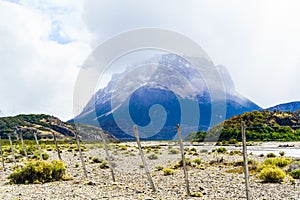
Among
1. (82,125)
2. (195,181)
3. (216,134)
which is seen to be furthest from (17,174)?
(216,134)

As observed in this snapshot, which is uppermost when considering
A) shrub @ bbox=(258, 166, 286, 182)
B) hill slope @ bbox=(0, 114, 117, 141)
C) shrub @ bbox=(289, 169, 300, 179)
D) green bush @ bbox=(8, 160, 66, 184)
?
hill slope @ bbox=(0, 114, 117, 141)

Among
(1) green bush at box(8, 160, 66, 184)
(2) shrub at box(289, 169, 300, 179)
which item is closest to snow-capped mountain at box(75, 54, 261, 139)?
(1) green bush at box(8, 160, 66, 184)

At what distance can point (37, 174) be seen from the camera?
1425 centimetres

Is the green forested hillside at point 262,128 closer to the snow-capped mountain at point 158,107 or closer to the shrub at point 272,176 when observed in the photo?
the snow-capped mountain at point 158,107

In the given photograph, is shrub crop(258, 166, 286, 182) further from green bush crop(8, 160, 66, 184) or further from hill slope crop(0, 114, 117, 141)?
hill slope crop(0, 114, 117, 141)

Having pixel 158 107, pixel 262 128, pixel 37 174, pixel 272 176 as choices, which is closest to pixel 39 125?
pixel 262 128

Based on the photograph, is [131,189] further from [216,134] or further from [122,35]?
[216,134]

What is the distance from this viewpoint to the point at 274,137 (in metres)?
45.2

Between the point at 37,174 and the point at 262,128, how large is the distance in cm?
3914

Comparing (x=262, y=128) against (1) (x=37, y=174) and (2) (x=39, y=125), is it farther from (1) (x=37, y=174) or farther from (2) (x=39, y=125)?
(2) (x=39, y=125)

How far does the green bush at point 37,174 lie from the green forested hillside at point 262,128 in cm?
3238

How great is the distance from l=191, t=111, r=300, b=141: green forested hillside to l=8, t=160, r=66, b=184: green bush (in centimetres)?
3238

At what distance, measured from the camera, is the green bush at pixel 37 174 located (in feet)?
46.3

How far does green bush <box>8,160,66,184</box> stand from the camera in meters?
14.1
